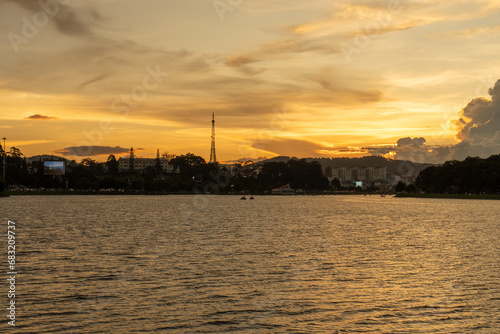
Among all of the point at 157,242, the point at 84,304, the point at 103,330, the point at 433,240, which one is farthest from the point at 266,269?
the point at 433,240

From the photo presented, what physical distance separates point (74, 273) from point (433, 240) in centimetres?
4937

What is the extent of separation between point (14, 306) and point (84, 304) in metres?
3.82

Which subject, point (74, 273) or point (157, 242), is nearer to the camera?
point (74, 273)

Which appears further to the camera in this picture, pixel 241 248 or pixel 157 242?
pixel 157 242

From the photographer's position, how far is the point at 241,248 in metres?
60.0

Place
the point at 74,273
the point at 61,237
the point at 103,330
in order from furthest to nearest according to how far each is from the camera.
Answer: the point at 61,237
the point at 74,273
the point at 103,330

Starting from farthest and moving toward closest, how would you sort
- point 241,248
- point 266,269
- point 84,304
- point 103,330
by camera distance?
point 241,248
point 266,269
point 84,304
point 103,330

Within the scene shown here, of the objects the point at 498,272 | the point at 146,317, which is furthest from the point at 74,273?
the point at 498,272

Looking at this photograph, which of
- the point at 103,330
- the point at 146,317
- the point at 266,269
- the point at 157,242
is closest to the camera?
the point at 103,330

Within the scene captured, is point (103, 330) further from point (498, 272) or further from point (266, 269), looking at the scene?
point (498, 272)

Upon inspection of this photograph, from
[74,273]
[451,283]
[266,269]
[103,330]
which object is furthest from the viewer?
[266,269]

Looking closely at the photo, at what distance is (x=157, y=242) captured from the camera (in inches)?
2571

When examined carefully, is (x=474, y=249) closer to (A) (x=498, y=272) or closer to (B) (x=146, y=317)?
(A) (x=498, y=272)

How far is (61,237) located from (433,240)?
1975 inches
